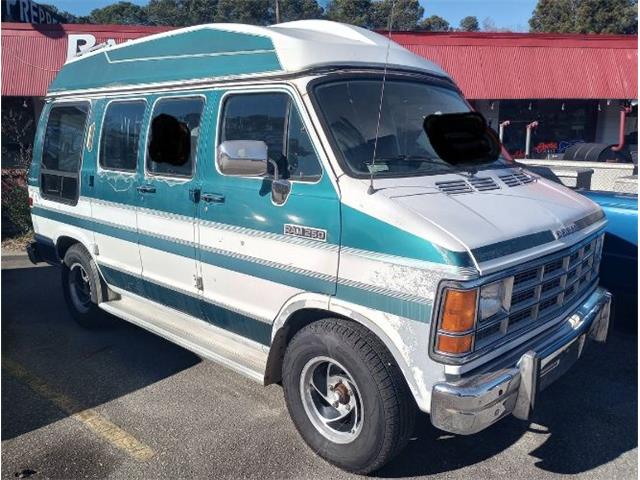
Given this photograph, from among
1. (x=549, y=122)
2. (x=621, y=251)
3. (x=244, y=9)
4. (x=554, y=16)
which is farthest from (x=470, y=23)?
(x=621, y=251)

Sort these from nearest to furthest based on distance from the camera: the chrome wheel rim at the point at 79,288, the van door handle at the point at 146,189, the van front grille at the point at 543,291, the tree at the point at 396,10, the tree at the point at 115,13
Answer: the van front grille at the point at 543,291 → the tree at the point at 396,10 → the van door handle at the point at 146,189 → the chrome wheel rim at the point at 79,288 → the tree at the point at 115,13

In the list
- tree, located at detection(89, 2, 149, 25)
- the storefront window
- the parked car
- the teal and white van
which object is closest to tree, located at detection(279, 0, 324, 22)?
the teal and white van

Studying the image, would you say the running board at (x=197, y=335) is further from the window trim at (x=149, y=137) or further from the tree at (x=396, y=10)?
the tree at (x=396, y=10)

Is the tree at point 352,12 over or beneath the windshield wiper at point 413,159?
over

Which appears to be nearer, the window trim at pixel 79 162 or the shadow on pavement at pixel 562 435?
the shadow on pavement at pixel 562 435

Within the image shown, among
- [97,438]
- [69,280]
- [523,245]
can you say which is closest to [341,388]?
[523,245]

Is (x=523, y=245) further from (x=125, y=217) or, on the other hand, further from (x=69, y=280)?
(x=69, y=280)

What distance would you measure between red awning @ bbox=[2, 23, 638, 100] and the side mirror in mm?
13866

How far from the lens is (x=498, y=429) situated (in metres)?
4.07

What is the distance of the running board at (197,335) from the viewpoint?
402 centimetres

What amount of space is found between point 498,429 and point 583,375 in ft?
4.03

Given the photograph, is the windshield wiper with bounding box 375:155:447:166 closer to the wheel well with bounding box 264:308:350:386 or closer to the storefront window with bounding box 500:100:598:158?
the wheel well with bounding box 264:308:350:386

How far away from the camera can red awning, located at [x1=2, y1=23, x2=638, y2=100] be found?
56.9 feet

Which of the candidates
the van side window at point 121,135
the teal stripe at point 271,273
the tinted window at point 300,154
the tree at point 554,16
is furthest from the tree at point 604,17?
the teal stripe at point 271,273
